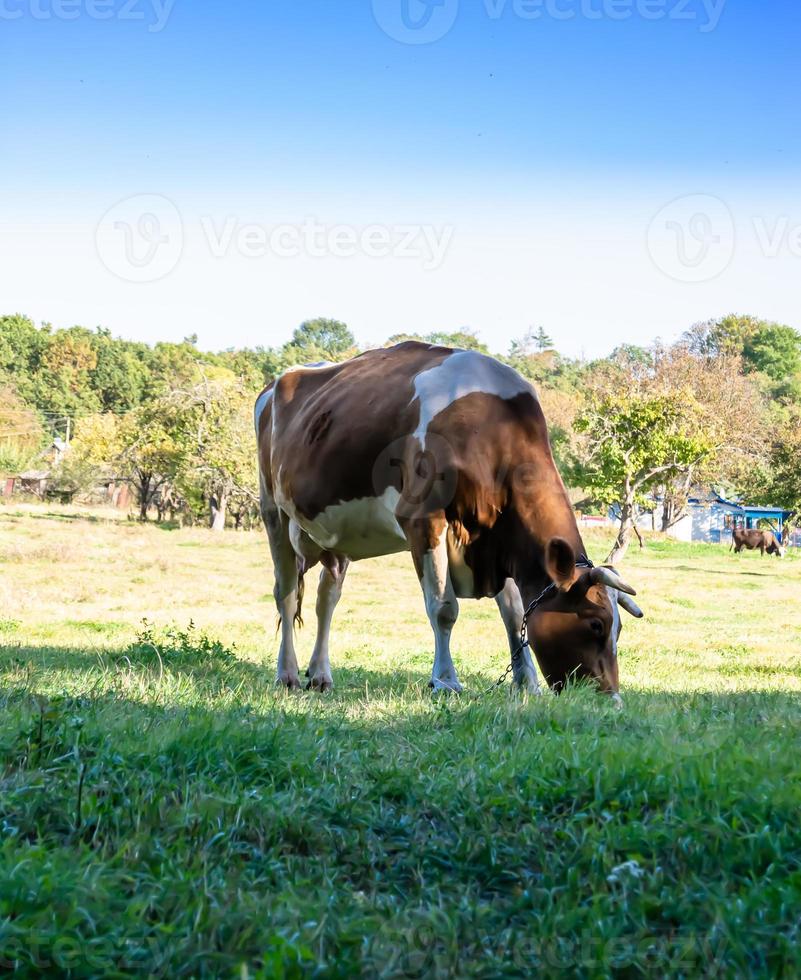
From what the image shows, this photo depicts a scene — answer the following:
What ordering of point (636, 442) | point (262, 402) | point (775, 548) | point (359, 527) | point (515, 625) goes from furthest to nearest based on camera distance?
point (775, 548)
point (636, 442)
point (262, 402)
point (359, 527)
point (515, 625)

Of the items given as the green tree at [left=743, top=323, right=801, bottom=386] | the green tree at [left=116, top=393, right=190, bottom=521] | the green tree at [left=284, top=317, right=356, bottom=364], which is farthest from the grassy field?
the green tree at [left=284, top=317, right=356, bottom=364]

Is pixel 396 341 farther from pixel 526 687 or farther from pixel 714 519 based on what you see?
pixel 714 519

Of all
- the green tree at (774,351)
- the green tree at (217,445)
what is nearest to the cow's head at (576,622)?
the green tree at (217,445)

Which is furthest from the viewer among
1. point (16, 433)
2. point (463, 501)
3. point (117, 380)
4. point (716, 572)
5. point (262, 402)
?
point (117, 380)

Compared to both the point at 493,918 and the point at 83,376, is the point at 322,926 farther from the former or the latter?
the point at 83,376

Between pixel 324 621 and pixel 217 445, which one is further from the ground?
pixel 217 445

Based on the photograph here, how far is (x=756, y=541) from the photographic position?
1822 inches

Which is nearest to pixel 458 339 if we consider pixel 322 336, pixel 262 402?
pixel 322 336

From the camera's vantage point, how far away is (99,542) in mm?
30188

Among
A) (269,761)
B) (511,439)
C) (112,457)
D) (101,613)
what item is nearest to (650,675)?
(511,439)

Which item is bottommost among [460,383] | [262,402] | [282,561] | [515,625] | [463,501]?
[515,625]

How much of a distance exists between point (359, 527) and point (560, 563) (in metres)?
2.04

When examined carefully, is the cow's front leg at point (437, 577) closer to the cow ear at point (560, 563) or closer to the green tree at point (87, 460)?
the cow ear at point (560, 563)

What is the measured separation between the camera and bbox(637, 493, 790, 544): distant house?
6006cm
